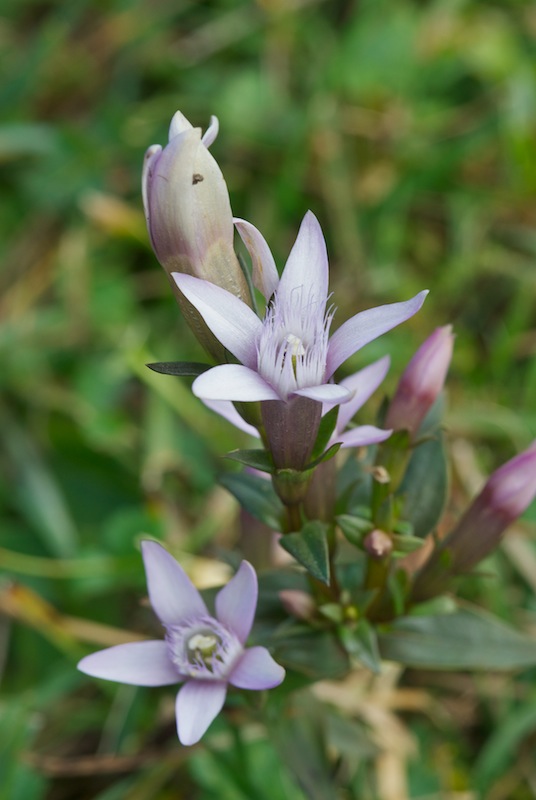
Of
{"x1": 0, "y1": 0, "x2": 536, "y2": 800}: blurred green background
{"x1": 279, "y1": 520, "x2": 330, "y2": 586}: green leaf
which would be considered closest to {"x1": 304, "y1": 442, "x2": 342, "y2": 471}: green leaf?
{"x1": 279, "y1": 520, "x2": 330, "y2": 586}: green leaf

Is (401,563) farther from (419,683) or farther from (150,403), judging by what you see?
(150,403)

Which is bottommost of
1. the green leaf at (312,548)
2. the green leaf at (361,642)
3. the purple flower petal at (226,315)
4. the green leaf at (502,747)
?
the green leaf at (502,747)

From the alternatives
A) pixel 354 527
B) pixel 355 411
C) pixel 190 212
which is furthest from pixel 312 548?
pixel 190 212

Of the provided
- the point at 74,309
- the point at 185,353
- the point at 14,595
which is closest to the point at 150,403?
the point at 185,353

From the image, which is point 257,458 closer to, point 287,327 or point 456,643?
point 287,327

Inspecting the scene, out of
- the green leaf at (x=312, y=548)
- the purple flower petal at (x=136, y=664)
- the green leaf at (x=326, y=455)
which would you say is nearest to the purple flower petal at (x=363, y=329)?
the green leaf at (x=326, y=455)

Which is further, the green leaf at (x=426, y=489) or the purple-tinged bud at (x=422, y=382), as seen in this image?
the green leaf at (x=426, y=489)

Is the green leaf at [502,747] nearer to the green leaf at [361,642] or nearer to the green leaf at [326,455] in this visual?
the green leaf at [361,642]
